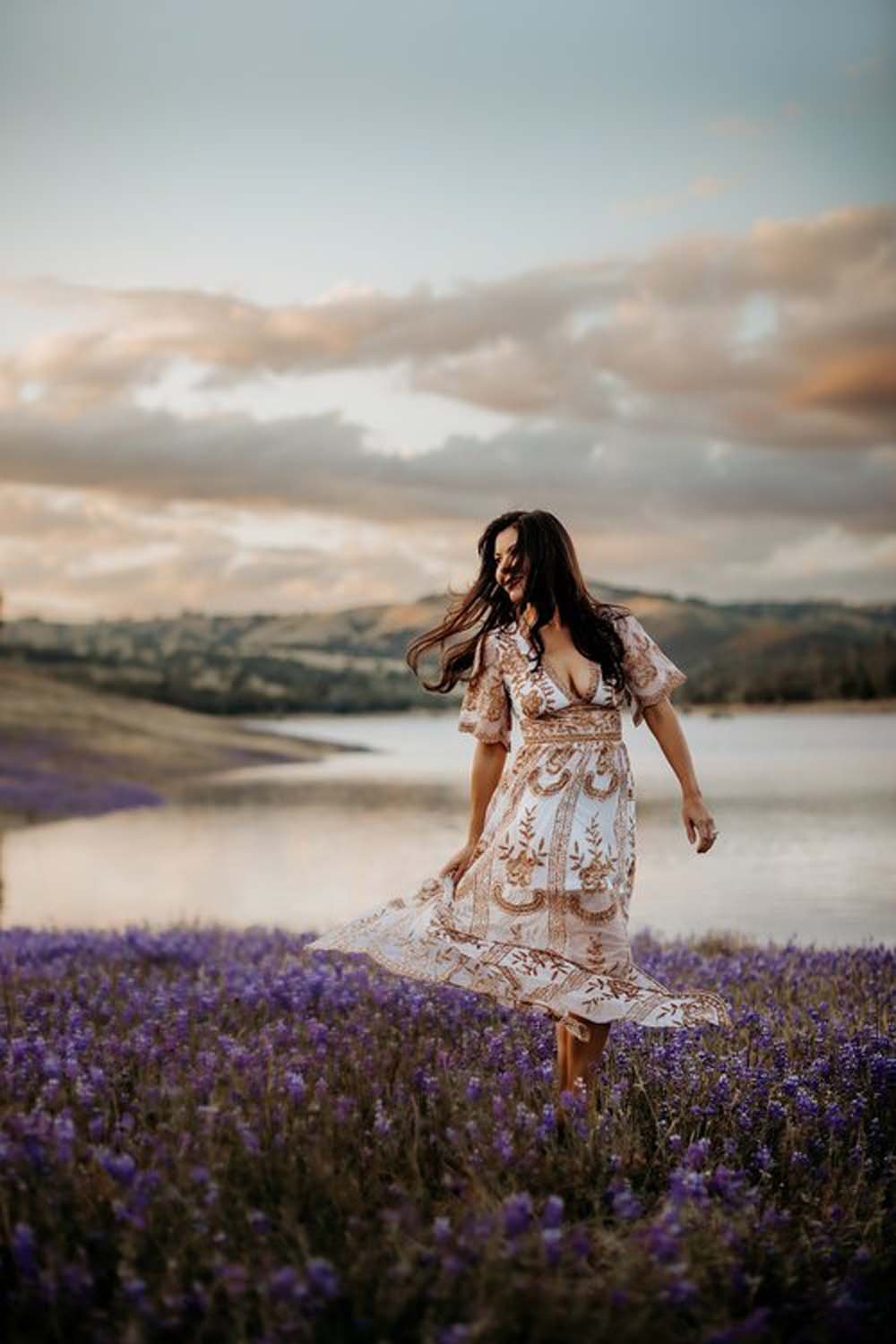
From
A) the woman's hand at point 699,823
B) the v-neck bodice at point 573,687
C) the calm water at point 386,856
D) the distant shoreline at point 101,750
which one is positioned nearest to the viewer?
the woman's hand at point 699,823

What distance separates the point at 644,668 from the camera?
189 inches

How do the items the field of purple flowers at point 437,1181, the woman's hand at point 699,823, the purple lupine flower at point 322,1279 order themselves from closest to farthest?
the purple lupine flower at point 322,1279
the field of purple flowers at point 437,1181
the woman's hand at point 699,823

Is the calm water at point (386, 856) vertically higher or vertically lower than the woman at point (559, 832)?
lower

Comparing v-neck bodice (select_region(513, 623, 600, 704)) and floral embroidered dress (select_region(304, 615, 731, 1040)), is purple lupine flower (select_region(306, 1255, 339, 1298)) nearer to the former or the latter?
floral embroidered dress (select_region(304, 615, 731, 1040))

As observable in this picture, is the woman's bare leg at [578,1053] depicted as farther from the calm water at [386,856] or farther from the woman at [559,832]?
the calm water at [386,856]

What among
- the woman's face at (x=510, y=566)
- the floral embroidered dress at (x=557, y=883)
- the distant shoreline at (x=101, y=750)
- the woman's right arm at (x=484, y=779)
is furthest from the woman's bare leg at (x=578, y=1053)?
the distant shoreline at (x=101, y=750)

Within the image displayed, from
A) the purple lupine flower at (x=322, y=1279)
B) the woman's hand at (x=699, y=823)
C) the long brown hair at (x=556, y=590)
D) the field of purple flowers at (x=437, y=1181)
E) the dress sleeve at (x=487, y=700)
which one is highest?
the long brown hair at (x=556, y=590)

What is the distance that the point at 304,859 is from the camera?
16.6 meters

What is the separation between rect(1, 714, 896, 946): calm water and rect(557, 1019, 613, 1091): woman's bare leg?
169 inches

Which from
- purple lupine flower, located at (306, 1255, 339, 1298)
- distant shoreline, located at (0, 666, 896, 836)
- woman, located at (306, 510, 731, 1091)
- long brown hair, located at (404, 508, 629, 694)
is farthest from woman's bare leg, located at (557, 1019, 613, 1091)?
distant shoreline, located at (0, 666, 896, 836)

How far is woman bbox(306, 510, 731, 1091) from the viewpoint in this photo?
4.61m

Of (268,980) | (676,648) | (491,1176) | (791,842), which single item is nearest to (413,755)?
(791,842)

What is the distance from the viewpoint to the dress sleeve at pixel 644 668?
4.77 meters

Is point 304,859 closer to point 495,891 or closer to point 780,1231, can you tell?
point 495,891
